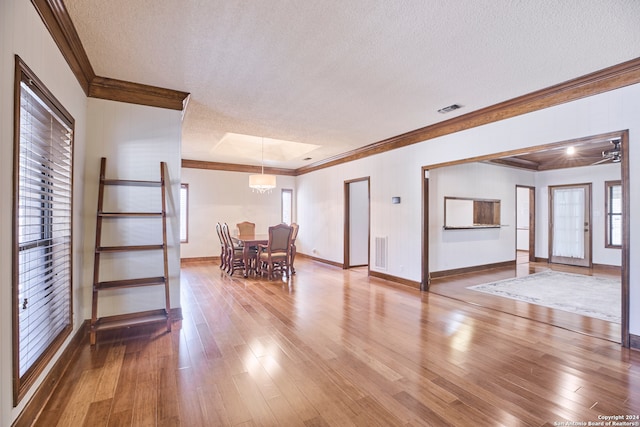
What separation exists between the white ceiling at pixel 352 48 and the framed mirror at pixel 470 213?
267 centimetres

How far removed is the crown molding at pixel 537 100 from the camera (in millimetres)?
2803

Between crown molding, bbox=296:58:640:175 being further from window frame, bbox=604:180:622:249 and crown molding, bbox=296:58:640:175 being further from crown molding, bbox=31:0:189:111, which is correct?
window frame, bbox=604:180:622:249

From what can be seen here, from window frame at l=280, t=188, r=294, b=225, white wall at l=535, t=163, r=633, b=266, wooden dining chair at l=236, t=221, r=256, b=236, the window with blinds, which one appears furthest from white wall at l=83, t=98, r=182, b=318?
white wall at l=535, t=163, r=633, b=266

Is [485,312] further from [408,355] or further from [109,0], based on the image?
[109,0]

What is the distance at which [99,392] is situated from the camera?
80.3 inches

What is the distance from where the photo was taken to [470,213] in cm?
645

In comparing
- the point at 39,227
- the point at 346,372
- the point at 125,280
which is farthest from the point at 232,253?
the point at 346,372

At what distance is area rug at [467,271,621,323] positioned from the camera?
3883 millimetres

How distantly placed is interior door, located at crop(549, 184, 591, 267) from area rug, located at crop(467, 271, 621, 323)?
1554 mm

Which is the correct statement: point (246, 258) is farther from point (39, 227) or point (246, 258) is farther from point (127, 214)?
point (39, 227)

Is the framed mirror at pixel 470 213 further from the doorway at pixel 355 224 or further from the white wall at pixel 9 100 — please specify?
the white wall at pixel 9 100

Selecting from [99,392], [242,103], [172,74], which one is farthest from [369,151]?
[99,392]

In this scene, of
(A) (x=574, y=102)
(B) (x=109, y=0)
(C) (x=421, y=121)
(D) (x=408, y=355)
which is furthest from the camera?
(C) (x=421, y=121)

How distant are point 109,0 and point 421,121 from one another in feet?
12.6
